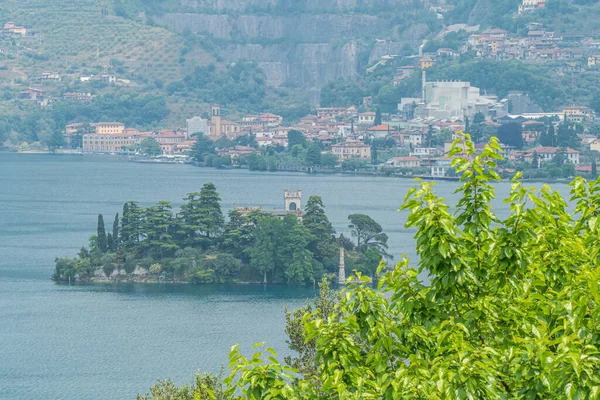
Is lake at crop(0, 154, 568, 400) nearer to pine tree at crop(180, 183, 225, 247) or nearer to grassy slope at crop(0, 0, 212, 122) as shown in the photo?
pine tree at crop(180, 183, 225, 247)

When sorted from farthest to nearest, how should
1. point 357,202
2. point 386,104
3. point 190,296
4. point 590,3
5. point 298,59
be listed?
point 298,59, point 590,3, point 386,104, point 357,202, point 190,296

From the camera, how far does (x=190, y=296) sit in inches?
998

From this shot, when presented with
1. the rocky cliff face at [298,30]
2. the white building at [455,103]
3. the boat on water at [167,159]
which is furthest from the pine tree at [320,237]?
the rocky cliff face at [298,30]

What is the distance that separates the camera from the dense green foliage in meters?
4.82

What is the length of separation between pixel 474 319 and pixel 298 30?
94971 mm

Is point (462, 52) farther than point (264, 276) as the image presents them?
Yes

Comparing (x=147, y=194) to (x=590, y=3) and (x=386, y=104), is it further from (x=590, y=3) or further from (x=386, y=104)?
(x=590, y=3)

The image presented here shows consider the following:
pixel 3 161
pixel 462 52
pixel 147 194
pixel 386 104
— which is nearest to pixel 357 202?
pixel 147 194

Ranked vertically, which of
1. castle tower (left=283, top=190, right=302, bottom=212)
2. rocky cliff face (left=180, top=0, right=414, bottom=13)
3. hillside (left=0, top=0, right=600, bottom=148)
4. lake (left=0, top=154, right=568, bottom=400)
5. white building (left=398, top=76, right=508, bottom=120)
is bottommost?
lake (left=0, top=154, right=568, bottom=400)

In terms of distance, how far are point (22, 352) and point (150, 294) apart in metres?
5.86

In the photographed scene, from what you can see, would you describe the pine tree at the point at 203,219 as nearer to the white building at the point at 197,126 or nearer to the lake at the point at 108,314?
the lake at the point at 108,314

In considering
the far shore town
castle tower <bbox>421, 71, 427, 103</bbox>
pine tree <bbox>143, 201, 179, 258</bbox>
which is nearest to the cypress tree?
pine tree <bbox>143, 201, 179, 258</bbox>

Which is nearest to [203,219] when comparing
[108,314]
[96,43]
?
[108,314]

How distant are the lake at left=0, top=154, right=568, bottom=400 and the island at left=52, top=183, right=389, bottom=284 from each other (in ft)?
1.95
